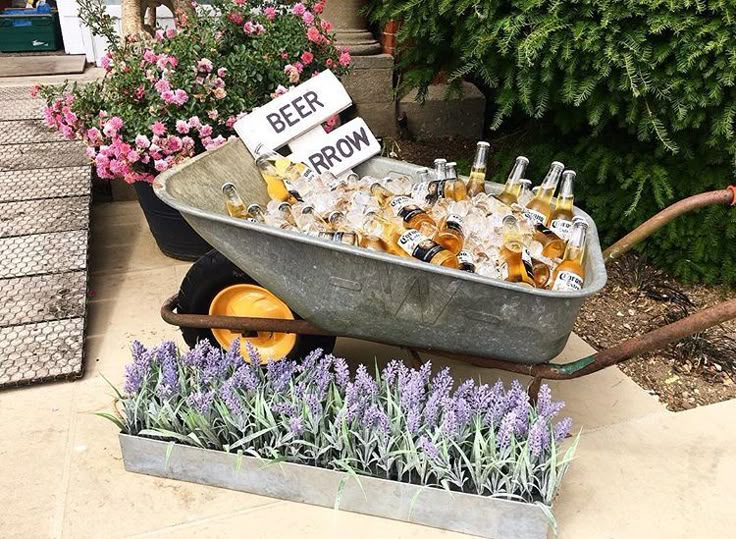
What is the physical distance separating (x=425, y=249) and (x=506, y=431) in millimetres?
543

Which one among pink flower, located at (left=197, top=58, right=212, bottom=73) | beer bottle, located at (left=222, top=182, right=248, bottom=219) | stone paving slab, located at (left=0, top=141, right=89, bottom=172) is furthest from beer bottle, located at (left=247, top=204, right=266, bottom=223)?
stone paving slab, located at (left=0, top=141, right=89, bottom=172)

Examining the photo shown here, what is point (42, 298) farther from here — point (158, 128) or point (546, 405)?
point (546, 405)

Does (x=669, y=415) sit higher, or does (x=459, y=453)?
(x=459, y=453)

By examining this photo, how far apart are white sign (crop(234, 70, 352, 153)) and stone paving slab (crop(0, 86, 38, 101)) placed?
2.57 m

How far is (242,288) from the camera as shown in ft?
7.09

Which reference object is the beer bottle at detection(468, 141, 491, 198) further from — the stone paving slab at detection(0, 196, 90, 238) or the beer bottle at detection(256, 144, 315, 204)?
the stone paving slab at detection(0, 196, 90, 238)

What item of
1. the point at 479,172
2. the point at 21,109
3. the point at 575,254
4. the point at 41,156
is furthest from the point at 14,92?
the point at 575,254

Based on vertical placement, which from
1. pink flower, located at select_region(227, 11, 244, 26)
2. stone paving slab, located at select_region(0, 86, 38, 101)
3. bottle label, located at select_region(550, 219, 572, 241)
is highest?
pink flower, located at select_region(227, 11, 244, 26)

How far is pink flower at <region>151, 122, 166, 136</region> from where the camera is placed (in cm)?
264

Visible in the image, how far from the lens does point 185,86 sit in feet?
8.87

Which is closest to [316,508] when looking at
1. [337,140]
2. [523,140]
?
[337,140]

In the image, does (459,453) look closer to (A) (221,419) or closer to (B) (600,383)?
(A) (221,419)

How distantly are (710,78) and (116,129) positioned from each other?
237cm

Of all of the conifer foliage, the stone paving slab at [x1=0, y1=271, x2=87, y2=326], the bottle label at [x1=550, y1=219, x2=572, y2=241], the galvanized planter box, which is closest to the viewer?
the galvanized planter box
